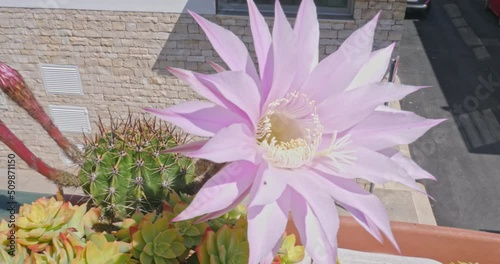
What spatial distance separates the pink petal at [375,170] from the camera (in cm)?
81

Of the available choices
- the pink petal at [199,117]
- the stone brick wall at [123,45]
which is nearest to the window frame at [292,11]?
the stone brick wall at [123,45]

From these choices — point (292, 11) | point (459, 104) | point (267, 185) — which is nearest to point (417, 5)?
point (459, 104)

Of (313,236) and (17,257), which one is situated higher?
(313,236)

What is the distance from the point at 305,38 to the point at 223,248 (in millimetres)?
522

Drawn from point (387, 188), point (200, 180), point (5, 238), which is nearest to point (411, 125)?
point (200, 180)

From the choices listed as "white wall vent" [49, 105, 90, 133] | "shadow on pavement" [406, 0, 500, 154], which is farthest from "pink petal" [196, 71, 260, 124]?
"shadow on pavement" [406, 0, 500, 154]

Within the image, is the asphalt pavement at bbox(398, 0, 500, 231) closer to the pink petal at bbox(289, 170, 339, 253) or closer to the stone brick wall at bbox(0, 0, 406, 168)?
the stone brick wall at bbox(0, 0, 406, 168)

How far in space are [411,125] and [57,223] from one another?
901 millimetres

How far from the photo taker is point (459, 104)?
571 centimetres

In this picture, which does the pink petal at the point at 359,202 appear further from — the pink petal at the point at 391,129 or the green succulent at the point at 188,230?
the green succulent at the point at 188,230

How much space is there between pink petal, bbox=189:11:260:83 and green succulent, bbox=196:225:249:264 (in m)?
0.44

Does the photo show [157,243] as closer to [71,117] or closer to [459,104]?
[71,117]

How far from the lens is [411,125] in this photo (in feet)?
2.80

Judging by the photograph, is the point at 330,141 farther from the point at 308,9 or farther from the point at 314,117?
the point at 308,9
